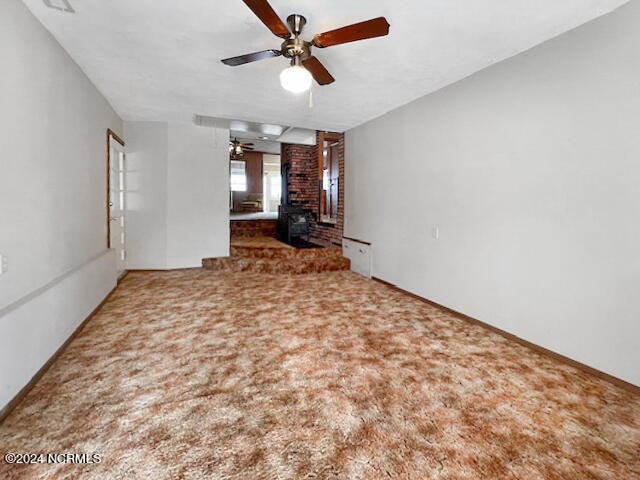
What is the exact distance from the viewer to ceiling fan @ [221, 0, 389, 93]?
1973 mm

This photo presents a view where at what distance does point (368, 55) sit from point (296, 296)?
2872mm

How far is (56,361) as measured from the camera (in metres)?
2.39

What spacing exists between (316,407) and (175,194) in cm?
473

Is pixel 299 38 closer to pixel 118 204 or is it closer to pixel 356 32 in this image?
pixel 356 32

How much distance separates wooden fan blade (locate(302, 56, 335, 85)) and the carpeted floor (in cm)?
232

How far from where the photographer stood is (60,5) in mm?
2178

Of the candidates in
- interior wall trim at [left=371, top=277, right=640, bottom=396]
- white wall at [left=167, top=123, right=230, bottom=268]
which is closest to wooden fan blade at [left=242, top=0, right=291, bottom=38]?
interior wall trim at [left=371, top=277, right=640, bottom=396]

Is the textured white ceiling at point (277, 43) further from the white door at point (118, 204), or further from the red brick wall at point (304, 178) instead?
the red brick wall at point (304, 178)

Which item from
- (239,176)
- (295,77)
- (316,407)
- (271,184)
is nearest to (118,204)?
(295,77)

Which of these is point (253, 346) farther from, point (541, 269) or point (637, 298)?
point (637, 298)

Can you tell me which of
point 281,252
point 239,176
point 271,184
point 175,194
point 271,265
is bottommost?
point 271,265

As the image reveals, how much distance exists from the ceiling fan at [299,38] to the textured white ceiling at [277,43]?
173mm

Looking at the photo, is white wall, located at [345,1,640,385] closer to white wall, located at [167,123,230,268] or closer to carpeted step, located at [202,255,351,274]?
carpeted step, located at [202,255,351,274]

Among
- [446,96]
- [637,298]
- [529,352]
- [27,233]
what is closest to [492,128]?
[446,96]
